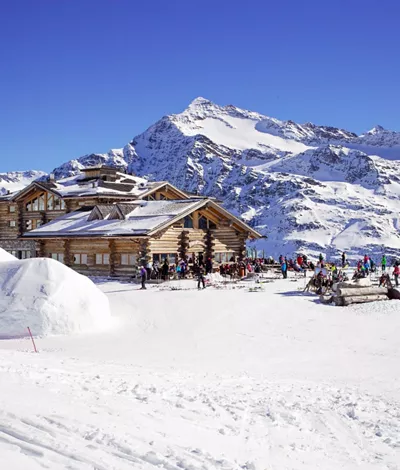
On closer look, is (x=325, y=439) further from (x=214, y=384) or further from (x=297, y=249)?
(x=297, y=249)

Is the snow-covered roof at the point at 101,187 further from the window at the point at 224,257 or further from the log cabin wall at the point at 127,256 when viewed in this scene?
the window at the point at 224,257

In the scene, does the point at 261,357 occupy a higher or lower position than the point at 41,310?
A: lower

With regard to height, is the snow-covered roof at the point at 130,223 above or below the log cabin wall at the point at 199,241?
above

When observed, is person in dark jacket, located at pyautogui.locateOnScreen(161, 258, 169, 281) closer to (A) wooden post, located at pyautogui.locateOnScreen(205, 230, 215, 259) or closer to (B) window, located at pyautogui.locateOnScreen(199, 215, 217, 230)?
(A) wooden post, located at pyautogui.locateOnScreen(205, 230, 215, 259)

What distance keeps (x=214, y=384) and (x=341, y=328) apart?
8175 millimetres

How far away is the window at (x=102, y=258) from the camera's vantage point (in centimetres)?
3416

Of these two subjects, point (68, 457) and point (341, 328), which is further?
point (341, 328)

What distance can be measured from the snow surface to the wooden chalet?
13.3m

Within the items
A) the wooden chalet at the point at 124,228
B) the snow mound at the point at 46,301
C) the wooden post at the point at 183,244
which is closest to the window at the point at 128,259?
the wooden chalet at the point at 124,228

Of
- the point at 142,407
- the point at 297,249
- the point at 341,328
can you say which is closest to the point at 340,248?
the point at 297,249

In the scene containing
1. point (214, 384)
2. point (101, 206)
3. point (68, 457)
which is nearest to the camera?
→ point (68, 457)

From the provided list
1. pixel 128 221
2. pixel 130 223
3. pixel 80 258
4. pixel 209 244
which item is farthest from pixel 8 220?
pixel 209 244

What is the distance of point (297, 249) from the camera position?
172 metres

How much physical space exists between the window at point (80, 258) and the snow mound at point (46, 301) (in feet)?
52.5
